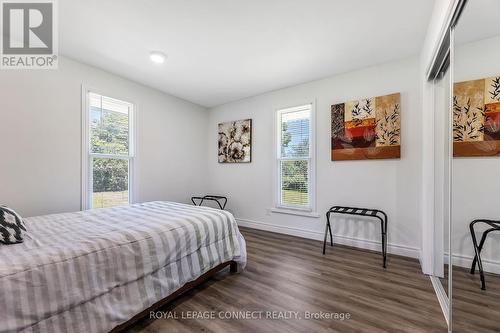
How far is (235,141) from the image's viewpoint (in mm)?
4348

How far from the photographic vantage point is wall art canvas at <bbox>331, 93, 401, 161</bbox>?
279 cm

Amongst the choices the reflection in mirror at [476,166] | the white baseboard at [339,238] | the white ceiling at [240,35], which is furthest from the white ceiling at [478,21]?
the white baseboard at [339,238]

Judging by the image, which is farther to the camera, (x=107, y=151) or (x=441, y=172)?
(x=107, y=151)

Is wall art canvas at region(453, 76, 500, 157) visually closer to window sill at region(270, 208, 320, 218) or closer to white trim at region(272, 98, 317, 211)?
white trim at region(272, 98, 317, 211)

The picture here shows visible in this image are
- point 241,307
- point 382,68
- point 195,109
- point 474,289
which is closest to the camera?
point 474,289

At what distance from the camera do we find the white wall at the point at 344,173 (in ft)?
8.87

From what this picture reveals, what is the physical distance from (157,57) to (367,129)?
112 inches

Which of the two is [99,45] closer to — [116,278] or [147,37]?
[147,37]

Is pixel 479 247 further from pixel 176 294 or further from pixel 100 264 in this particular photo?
pixel 100 264

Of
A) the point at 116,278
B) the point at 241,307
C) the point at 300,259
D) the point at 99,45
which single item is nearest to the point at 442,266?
the point at 300,259

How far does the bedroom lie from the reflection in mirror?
0.5 inches

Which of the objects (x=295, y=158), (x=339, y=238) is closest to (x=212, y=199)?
(x=295, y=158)

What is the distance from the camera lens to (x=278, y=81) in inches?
138

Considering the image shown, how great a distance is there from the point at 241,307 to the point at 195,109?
12.3ft
